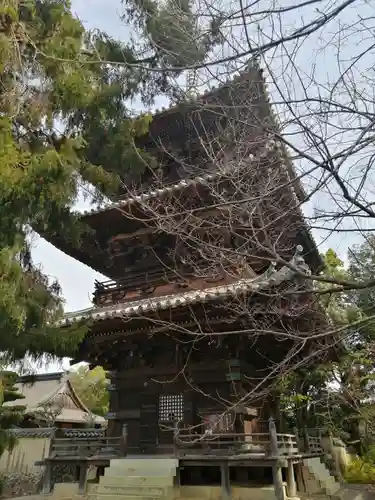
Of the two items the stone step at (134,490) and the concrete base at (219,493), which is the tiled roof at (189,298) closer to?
the stone step at (134,490)

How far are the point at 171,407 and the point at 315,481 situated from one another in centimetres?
377

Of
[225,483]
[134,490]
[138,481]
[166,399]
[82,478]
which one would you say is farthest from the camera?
[166,399]

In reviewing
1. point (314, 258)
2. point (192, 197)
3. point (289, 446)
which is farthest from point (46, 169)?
point (314, 258)

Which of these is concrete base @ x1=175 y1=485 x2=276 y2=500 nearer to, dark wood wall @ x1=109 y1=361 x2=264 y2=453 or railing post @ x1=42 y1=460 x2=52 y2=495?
dark wood wall @ x1=109 y1=361 x2=264 y2=453

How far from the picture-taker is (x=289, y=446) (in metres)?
8.31

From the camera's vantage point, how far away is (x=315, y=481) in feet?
31.3

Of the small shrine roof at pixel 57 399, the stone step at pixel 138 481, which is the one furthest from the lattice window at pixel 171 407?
the small shrine roof at pixel 57 399

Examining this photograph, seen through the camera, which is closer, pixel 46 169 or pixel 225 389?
pixel 46 169

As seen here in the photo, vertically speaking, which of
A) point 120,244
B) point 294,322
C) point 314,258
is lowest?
point 294,322

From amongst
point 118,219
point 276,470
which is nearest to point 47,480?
point 276,470

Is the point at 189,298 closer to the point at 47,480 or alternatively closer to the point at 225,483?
the point at 225,483

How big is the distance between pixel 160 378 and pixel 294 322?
118 inches

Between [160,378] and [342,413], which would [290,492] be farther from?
[342,413]

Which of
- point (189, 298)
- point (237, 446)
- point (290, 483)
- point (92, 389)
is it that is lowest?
point (290, 483)
